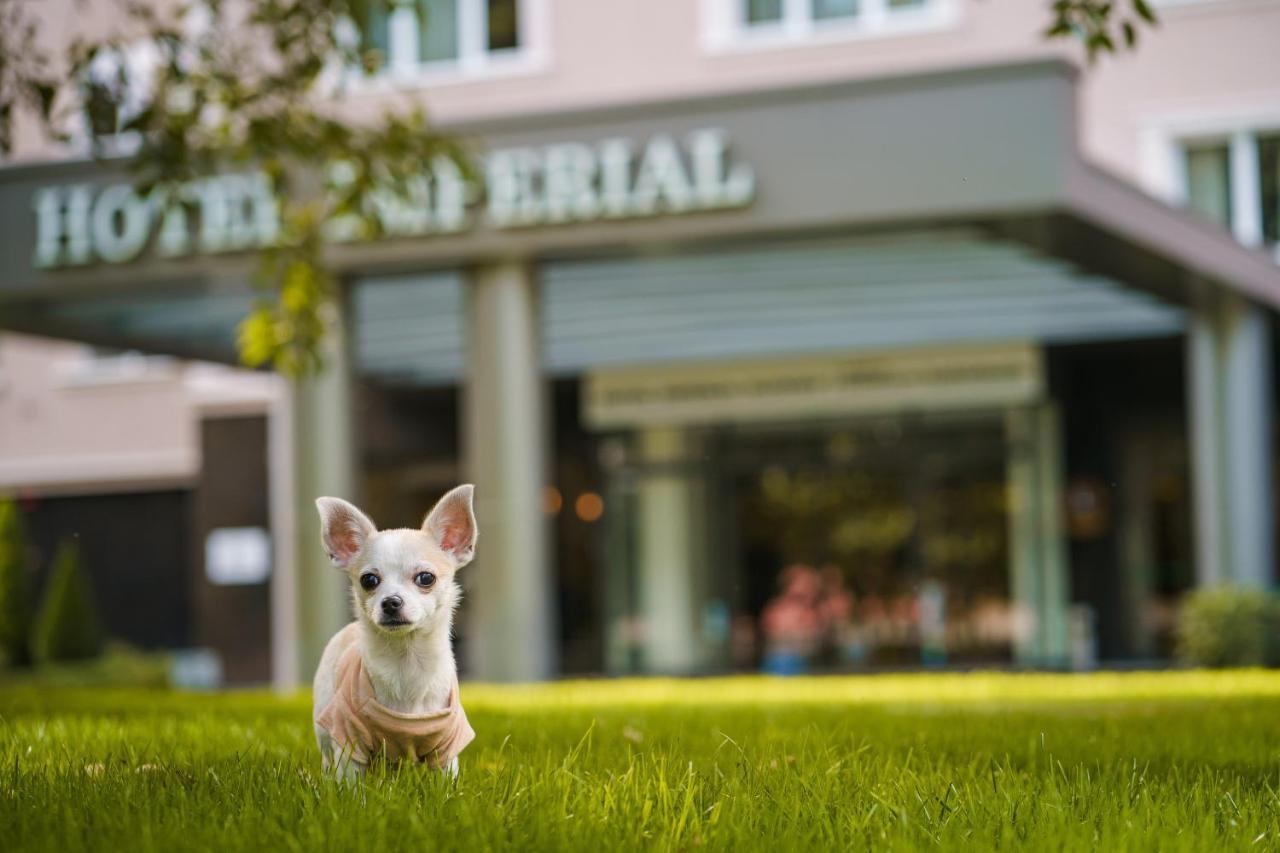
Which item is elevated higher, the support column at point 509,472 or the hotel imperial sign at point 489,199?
the hotel imperial sign at point 489,199

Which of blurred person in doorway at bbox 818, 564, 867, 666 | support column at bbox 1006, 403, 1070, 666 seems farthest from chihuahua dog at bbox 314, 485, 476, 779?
blurred person in doorway at bbox 818, 564, 867, 666

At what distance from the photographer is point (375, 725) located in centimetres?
466

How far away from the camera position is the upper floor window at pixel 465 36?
958 inches

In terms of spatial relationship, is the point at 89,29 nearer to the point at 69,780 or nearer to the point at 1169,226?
the point at 1169,226

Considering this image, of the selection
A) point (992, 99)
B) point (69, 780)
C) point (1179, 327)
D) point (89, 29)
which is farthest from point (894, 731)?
point (89, 29)

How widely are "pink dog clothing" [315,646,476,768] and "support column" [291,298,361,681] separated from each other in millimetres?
12853

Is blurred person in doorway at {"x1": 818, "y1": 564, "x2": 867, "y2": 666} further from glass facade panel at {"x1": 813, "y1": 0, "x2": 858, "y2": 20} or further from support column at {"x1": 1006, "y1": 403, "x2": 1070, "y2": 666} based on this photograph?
glass facade panel at {"x1": 813, "y1": 0, "x2": 858, "y2": 20}

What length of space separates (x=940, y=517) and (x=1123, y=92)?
233 inches

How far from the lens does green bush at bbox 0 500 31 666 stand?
21.2 m

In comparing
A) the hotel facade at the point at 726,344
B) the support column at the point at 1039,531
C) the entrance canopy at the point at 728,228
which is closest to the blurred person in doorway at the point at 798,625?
the hotel facade at the point at 726,344

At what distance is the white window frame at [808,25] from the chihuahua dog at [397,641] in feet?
63.3

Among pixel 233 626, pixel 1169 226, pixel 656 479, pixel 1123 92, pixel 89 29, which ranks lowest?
pixel 233 626

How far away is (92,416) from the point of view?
97.7 feet

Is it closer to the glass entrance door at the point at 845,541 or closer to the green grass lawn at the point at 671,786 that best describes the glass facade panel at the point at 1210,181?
the glass entrance door at the point at 845,541
